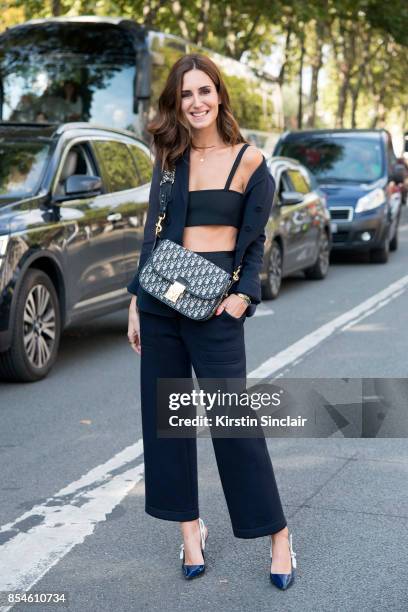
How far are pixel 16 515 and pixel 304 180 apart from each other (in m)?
10.5

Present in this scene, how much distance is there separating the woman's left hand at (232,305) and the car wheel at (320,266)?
10.9m

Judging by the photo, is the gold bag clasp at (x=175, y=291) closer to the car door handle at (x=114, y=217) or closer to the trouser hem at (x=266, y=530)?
the trouser hem at (x=266, y=530)

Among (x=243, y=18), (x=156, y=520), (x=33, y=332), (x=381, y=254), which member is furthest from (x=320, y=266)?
(x=243, y=18)

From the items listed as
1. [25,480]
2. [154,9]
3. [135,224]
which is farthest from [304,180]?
[154,9]

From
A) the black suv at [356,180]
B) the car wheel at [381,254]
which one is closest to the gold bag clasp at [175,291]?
the black suv at [356,180]

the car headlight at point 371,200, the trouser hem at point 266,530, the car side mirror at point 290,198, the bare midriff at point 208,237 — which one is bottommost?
the car headlight at point 371,200

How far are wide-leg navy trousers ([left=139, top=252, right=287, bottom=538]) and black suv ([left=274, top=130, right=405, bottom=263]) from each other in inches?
508

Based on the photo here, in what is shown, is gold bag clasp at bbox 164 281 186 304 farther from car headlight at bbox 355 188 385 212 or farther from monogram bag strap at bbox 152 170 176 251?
car headlight at bbox 355 188 385 212

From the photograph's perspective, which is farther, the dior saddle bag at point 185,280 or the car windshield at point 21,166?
the car windshield at point 21,166

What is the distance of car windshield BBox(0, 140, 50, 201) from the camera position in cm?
870

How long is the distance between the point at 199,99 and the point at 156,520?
5.85ft

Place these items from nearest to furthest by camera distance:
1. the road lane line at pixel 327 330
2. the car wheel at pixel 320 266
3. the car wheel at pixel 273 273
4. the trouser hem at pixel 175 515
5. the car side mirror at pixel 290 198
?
the trouser hem at pixel 175 515
the road lane line at pixel 327 330
the car wheel at pixel 273 273
the car side mirror at pixel 290 198
the car wheel at pixel 320 266

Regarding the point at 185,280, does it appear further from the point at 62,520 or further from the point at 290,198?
the point at 290,198

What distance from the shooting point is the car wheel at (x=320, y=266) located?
15.1 m
